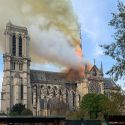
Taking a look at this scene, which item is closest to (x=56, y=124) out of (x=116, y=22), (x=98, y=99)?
(x=116, y=22)

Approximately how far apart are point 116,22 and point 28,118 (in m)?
15.4

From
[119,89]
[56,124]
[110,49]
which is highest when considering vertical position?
[110,49]

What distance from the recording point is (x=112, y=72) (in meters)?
44.4

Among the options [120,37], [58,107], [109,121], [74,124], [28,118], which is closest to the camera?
[120,37]

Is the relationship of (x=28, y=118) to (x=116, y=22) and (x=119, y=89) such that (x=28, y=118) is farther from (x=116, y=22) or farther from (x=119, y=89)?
(x=116, y=22)

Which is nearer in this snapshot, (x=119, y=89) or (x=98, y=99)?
(x=119, y=89)

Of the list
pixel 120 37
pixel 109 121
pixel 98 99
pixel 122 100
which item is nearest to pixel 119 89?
pixel 122 100

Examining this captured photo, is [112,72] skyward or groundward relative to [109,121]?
skyward

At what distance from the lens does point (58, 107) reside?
636 ft

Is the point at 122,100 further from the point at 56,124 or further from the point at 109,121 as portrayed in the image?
the point at 56,124

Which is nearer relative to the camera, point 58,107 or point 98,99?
point 98,99

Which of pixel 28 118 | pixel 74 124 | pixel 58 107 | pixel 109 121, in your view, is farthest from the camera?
pixel 58 107

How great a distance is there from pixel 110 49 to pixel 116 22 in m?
2.73

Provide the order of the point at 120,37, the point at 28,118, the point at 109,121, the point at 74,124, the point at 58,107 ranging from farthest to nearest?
the point at 58,107 → the point at 74,124 → the point at 28,118 → the point at 109,121 → the point at 120,37
